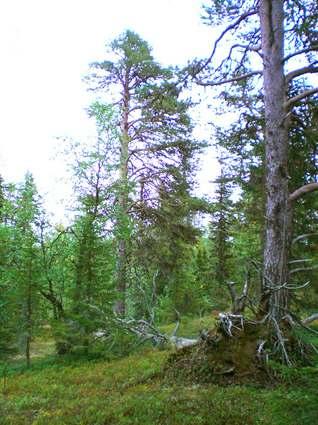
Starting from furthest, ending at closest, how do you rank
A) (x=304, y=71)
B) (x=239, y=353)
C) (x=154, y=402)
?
(x=304, y=71) → (x=239, y=353) → (x=154, y=402)

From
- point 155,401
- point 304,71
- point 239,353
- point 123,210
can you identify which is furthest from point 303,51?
point 123,210

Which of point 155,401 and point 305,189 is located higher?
point 305,189

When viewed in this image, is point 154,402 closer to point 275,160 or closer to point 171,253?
point 275,160

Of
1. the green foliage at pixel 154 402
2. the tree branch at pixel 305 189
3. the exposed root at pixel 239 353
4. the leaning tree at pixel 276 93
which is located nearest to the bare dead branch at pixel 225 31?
the leaning tree at pixel 276 93

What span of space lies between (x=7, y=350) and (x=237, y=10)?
11.0m

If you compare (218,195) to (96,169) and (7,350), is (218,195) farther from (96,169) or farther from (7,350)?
(7,350)

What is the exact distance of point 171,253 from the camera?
1778 cm

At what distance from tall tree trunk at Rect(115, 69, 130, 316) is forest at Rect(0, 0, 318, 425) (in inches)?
3.3

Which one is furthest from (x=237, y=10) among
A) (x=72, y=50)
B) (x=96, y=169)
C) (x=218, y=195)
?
(x=218, y=195)

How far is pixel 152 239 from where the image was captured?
17.2 m

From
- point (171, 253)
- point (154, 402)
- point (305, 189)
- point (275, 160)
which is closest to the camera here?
point (154, 402)

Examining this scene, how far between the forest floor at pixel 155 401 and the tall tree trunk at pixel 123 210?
654 cm

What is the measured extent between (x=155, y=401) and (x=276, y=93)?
6.14m

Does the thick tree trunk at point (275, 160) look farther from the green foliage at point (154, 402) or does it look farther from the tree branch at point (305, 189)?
the green foliage at point (154, 402)
